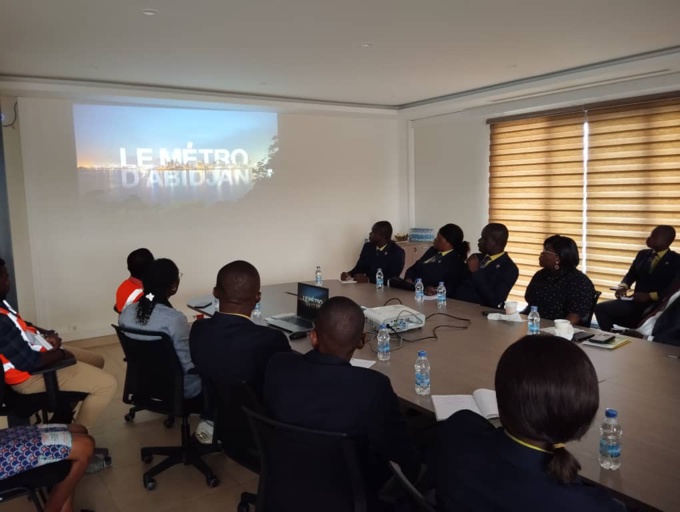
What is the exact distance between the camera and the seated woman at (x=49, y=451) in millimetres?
2082

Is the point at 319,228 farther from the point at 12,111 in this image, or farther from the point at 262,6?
the point at 262,6

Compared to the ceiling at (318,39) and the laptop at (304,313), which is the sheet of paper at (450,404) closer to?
the laptop at (304,313)

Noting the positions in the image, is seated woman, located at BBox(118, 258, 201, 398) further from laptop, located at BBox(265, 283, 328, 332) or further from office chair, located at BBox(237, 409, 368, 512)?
office chair, located at BBox(237, 409, 368, 512)

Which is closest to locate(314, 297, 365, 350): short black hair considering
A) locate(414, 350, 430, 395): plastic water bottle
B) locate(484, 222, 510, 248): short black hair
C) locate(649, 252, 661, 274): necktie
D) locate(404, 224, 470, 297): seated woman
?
locate(414, 350, 430, 395): plastic water bottle

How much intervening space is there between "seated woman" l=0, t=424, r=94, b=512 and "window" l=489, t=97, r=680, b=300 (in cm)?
551

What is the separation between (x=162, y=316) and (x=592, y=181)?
198 inches

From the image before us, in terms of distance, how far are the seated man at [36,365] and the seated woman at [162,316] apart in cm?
35

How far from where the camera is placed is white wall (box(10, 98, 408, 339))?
5.60 metres

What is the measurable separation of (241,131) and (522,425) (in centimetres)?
612

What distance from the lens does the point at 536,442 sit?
1.21 metres

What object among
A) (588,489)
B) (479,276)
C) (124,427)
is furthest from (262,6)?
(588,489)

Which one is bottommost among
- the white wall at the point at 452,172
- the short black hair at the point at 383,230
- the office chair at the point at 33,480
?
the office chair at the point at 33,480

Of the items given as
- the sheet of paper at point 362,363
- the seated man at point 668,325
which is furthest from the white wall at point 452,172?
the sheet of paper at point 362,363

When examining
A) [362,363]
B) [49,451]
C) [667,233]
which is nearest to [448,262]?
[667,233]
